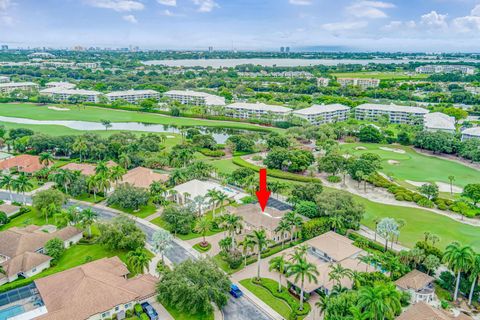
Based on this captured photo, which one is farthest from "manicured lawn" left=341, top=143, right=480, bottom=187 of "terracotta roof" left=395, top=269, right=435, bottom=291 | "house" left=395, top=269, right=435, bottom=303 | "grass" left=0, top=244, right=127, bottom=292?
"grass" left=0, top=244, right=127, bottom=292

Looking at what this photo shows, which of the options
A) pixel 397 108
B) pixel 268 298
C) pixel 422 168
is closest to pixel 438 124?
pixel 397 108

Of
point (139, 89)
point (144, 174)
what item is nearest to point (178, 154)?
point (144, 174)

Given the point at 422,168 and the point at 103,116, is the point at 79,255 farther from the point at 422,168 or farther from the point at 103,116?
the point at 103,116

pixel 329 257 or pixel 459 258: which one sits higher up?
pixel 459 258

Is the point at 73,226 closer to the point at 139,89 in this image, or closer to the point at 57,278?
the point at 57,278

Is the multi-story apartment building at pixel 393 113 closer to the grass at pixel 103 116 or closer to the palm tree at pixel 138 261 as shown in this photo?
the grass at pixel 103 116

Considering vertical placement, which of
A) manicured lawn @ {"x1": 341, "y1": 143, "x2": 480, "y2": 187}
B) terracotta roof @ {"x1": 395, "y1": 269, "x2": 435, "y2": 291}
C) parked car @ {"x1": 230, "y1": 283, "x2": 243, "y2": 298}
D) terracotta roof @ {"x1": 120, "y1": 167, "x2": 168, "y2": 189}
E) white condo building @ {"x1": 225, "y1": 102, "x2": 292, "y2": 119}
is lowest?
parked car @ {"x1": 230, "y1": 283, "x2": 243, "y2": 298}

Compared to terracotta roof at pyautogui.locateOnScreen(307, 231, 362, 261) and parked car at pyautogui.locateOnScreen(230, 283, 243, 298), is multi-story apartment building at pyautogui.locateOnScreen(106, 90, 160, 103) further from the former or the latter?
parked car at pyautogui.locateOnScreen(230, 283, 243, 298)
